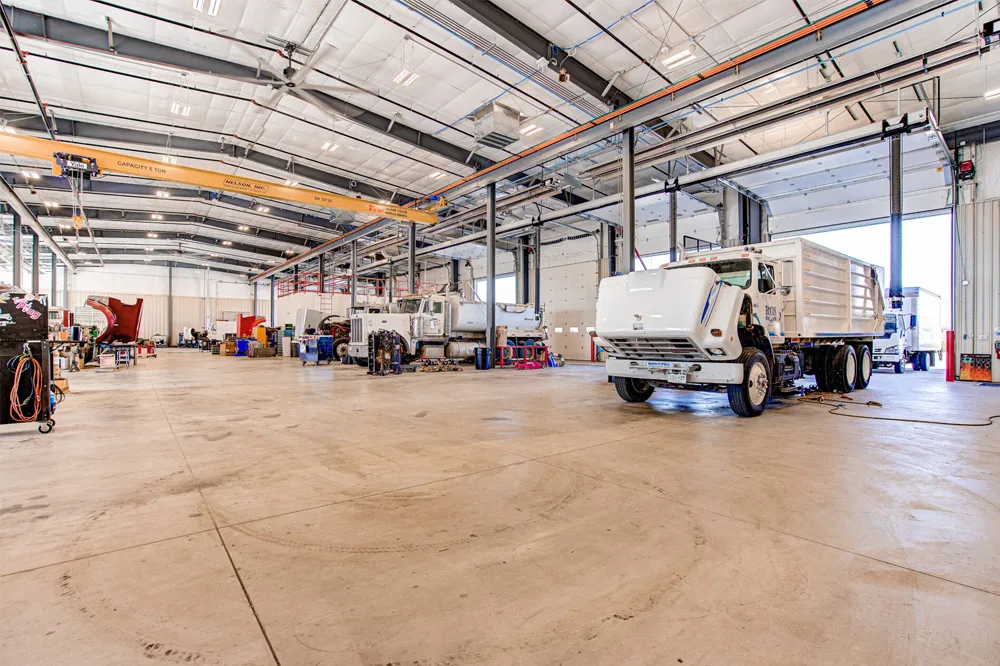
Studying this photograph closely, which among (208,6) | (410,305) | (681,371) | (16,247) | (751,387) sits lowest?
(751,387)

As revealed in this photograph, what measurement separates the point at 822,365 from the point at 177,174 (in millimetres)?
17758

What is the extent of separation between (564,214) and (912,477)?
15.7 m

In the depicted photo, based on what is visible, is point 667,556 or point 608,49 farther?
point 608,49

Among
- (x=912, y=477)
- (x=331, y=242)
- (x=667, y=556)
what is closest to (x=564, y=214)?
(x=331, y=242)

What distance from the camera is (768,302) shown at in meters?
6.88

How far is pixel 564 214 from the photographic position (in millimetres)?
18094

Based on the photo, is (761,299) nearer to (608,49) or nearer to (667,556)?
(667,556)

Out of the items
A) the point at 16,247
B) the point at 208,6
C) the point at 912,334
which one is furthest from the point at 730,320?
the point at 16,247

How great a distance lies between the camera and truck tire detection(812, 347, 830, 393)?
8.92 meters

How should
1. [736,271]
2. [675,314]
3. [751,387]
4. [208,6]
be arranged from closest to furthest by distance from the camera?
[675,314] → [751,387] → [736,271] → [208,6]

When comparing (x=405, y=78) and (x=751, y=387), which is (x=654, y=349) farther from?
(x=405, y=78)

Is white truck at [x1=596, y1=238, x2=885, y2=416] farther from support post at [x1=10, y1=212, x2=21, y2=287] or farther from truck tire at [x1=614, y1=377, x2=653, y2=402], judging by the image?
support post at [x1=10, y1=212, x2=21, y2=287]

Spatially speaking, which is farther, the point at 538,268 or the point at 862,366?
the point at 538,268

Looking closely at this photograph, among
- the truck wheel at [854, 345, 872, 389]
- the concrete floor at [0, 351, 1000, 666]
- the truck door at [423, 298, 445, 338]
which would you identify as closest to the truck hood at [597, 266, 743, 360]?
the concrete floor at [0, 351, 1000, 666]
